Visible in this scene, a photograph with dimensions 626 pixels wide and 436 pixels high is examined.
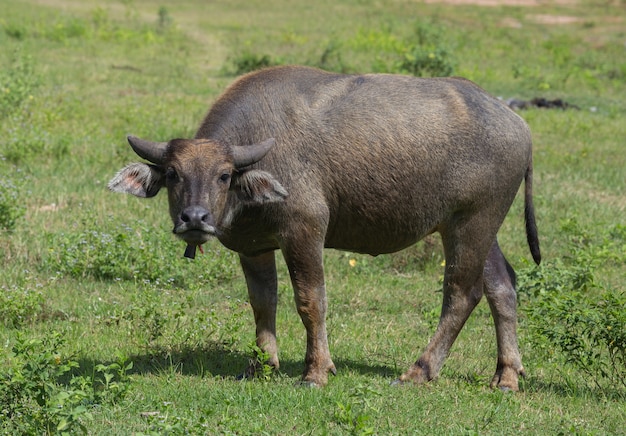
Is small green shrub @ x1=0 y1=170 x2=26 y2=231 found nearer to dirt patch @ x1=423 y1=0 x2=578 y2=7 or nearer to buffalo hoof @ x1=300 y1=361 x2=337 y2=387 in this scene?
buffalo hoof @ x1=300 y1=361 x2=337 y2=387

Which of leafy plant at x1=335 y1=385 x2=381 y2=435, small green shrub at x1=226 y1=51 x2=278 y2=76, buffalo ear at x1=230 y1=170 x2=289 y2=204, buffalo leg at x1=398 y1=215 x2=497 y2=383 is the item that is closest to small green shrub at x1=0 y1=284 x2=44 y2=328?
buffalo ear at x1=230 y1=170 x2=289 y2=204

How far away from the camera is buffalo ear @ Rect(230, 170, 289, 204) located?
5.64 m

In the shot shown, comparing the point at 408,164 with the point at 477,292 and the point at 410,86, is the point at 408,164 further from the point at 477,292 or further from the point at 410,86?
the point at 477,292

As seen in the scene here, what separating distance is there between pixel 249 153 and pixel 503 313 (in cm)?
213

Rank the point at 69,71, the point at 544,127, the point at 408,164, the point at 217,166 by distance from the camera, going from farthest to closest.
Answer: the point at 69,71, the point at 544,127, the point at 408,164, the point at 217,166

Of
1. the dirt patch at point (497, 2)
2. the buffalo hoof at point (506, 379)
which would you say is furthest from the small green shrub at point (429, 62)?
the dirt patch at point (497, 2)

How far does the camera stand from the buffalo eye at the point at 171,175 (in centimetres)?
550

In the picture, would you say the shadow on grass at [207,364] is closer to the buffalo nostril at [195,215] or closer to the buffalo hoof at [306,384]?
the buffalo hoof at [306,384]

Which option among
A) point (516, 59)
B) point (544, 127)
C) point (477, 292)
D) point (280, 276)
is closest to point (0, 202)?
point (280, 276)

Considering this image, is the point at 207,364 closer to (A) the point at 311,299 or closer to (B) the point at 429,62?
(A) the point at 311,299

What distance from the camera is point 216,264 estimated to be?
817 centimetres

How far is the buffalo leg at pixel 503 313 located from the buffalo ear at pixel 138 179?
7.68ft

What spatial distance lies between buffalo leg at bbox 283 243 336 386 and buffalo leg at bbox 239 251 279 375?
1.16 feet

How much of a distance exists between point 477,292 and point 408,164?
987 millimetres
